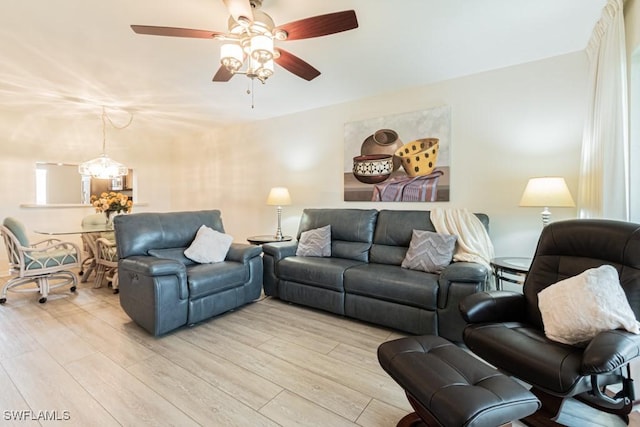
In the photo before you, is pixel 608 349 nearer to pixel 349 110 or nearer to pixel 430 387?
pixel 430 387

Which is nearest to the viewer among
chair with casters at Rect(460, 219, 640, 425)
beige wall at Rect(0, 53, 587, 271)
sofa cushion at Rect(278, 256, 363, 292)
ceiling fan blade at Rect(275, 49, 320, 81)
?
chair with casters at Rect(460, 219, 640, 425)

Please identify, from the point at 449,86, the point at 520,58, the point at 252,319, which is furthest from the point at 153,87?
the point at 520,58

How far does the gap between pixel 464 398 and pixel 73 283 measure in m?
4.44

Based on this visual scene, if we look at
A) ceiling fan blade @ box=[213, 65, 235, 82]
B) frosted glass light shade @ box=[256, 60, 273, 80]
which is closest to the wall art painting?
ceiling fan blade @ box=[213, 65, 235, 82]

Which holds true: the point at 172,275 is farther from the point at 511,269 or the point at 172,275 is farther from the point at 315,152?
the point at 511,269

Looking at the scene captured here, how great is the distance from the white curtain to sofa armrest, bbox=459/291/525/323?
951 mm

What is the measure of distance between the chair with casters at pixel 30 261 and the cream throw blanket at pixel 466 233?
4.24 m

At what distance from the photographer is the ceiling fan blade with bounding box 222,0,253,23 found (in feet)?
5.25

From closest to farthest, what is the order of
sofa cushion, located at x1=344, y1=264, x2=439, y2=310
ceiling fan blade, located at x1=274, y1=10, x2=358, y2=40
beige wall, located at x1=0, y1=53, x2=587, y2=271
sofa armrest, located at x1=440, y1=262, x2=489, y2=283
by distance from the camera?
ceiling fan blade, located at x1=274, y1=10, x2=358, y2=40
sofa armrest, located at x1=440, y1=262, x2=489, y2=283
sofa cushion, located at x1=344, y1=264, x2=439, y2=310
beige wall, located at x1=0, y1=53, x2=587, y2=271

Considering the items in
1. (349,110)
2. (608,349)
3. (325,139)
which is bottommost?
(608,349)

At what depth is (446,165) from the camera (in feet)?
10.8

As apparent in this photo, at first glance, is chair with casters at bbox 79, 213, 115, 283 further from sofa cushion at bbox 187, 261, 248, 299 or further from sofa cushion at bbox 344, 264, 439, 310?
sofa cushion at bbox 344, 264, 439, 310

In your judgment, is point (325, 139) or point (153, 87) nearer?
point (153, 87)

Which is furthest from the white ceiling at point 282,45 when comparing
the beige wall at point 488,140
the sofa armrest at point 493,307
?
the sofa armrest at point 493,307
